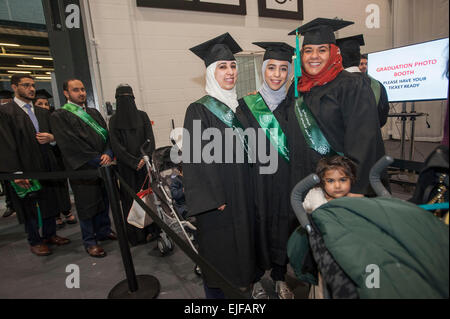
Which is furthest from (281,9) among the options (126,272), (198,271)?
(126,272)

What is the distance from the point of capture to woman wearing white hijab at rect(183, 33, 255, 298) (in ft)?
5.25

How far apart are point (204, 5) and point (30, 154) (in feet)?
11.9

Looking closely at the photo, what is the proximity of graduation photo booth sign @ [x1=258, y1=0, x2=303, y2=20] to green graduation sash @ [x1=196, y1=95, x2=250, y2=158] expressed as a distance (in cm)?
416

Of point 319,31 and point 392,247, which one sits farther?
point 319,31

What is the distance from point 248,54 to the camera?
5.00 metres

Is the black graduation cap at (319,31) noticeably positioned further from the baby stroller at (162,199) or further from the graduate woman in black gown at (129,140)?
the graduate woman in black gown at (129,140)

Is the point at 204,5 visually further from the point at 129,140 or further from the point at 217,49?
the point at 217,49

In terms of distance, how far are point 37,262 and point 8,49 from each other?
6.23m

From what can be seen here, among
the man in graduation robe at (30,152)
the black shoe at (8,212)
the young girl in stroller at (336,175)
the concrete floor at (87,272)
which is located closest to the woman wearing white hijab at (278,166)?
the young girl in stroller at (336,175)

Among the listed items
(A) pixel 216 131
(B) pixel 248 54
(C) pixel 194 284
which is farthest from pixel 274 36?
(C) pixel 194 284

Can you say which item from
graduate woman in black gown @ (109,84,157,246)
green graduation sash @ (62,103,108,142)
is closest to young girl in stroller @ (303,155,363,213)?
graduate woman in black gown @ (109,84,157,246)

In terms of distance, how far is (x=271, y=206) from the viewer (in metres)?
1.77
